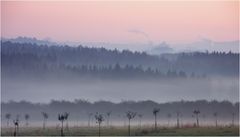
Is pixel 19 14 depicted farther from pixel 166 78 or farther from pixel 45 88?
pixel 166 78

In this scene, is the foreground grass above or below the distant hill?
below

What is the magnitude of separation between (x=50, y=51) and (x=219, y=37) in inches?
76.4

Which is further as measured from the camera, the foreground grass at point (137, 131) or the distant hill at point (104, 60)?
the foreground grass at point (137, 131)

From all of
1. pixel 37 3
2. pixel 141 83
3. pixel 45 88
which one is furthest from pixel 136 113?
pixel 37 3

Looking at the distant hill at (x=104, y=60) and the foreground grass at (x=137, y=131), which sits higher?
the distant hill at (x=104, y=60)

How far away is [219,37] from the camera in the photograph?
7379mm

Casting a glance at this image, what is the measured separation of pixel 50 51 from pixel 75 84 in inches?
18.5

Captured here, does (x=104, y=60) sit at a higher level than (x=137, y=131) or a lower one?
higher

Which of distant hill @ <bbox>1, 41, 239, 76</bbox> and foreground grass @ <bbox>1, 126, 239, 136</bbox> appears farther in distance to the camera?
foreground grass @ <bbox>1, 126, 239, 136</bbox>

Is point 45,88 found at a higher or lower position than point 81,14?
lower

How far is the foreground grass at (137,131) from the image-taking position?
7.28 metres

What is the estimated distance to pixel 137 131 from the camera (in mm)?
7359

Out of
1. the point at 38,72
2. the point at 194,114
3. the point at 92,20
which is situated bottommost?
the point at 194,114

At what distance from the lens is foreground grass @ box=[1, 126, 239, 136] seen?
7281 millimetres
